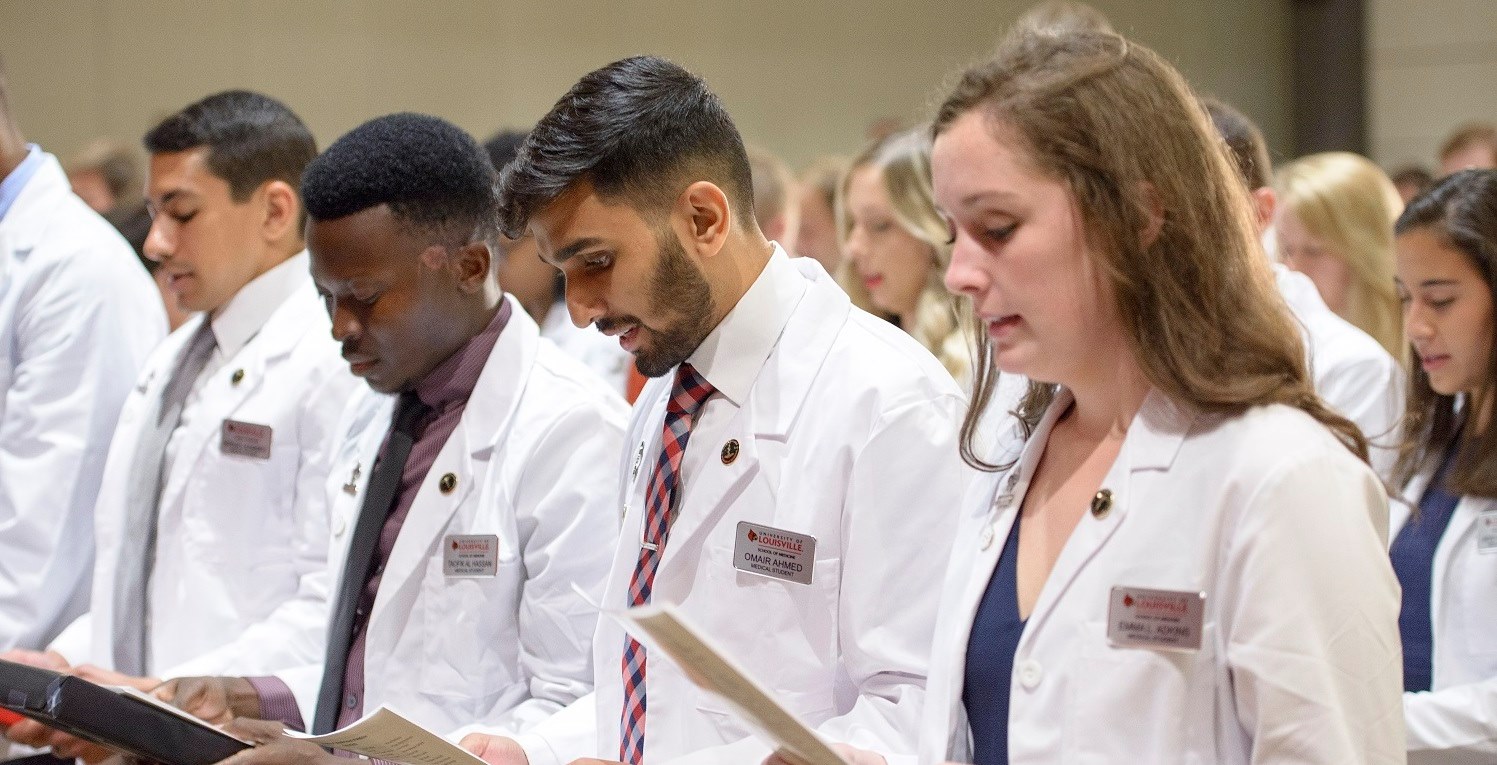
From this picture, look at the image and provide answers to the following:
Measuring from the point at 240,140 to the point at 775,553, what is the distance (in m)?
1.83

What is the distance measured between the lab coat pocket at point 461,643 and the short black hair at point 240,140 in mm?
1219

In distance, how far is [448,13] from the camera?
24.1 ft

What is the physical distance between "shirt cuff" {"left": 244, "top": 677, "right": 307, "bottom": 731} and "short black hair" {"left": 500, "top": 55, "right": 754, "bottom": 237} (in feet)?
3.14

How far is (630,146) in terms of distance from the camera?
1.92 m

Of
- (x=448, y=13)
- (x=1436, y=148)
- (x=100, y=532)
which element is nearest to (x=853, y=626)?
(x=100, y=532)

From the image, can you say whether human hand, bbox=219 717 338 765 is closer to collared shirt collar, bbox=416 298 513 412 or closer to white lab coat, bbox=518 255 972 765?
white lab coat, bbox=518 255 972 765

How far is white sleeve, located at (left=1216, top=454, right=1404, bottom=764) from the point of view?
1.32 meters

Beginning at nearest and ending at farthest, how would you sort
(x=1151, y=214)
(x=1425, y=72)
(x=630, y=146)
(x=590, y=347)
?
(x=1151, y=214) → (x=630, y=146) → (x=590, y=347) → (x=1425, y=72)

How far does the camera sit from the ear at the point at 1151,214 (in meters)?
1.43

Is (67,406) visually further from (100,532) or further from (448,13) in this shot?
(448,13)

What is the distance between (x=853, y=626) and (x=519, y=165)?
0.74m

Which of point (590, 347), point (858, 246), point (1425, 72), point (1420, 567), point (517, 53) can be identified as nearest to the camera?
point (1420, 567)

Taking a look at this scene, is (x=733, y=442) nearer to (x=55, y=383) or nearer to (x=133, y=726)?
(x=133, y=726)

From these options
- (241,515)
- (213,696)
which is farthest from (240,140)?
(213,696)
